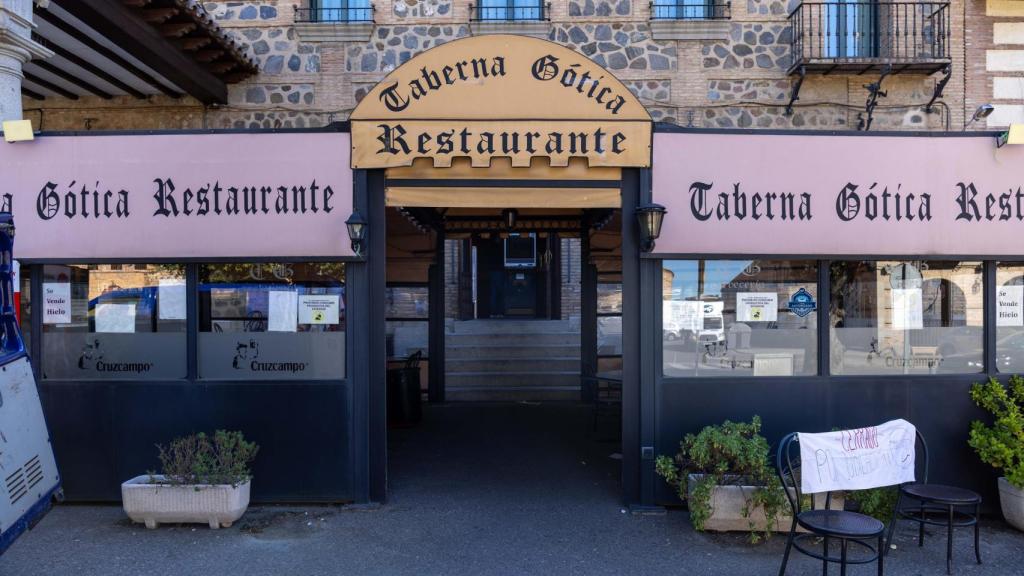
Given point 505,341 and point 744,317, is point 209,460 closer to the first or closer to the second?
point 744,317

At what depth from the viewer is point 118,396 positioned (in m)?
6.63

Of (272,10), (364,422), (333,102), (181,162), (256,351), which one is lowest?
(364,422)

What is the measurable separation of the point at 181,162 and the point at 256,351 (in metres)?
1.84

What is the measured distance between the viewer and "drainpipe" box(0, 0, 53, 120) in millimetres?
6371

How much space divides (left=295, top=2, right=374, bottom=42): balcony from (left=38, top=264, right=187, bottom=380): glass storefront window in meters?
4.35

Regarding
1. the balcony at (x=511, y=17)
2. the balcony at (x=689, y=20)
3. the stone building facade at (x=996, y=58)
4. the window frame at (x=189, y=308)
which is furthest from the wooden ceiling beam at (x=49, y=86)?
the stone building facade at (x=996, y=58)

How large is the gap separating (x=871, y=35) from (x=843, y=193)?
14.6 ft

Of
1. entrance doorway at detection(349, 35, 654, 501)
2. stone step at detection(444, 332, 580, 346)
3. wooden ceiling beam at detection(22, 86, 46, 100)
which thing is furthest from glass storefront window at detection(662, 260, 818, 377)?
wooden ceiling beam at detection(22, 86, 46, 100)

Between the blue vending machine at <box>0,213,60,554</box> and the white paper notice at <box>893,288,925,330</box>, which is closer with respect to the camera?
the blue vending machine at <box>0,213,60,554</box>

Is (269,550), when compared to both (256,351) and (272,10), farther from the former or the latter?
(272,10)

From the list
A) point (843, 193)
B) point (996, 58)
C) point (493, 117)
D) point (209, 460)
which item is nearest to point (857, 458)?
point (843, 193)

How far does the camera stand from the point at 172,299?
6.75 m

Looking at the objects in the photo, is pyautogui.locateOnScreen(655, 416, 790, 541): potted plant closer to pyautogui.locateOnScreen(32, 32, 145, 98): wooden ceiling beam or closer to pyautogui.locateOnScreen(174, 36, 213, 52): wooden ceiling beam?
pyautogui.locateOnScreen(174, 36, 213, 52): wooden ceiling beam

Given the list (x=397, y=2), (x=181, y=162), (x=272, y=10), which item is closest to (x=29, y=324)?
(x=181, y=162)
